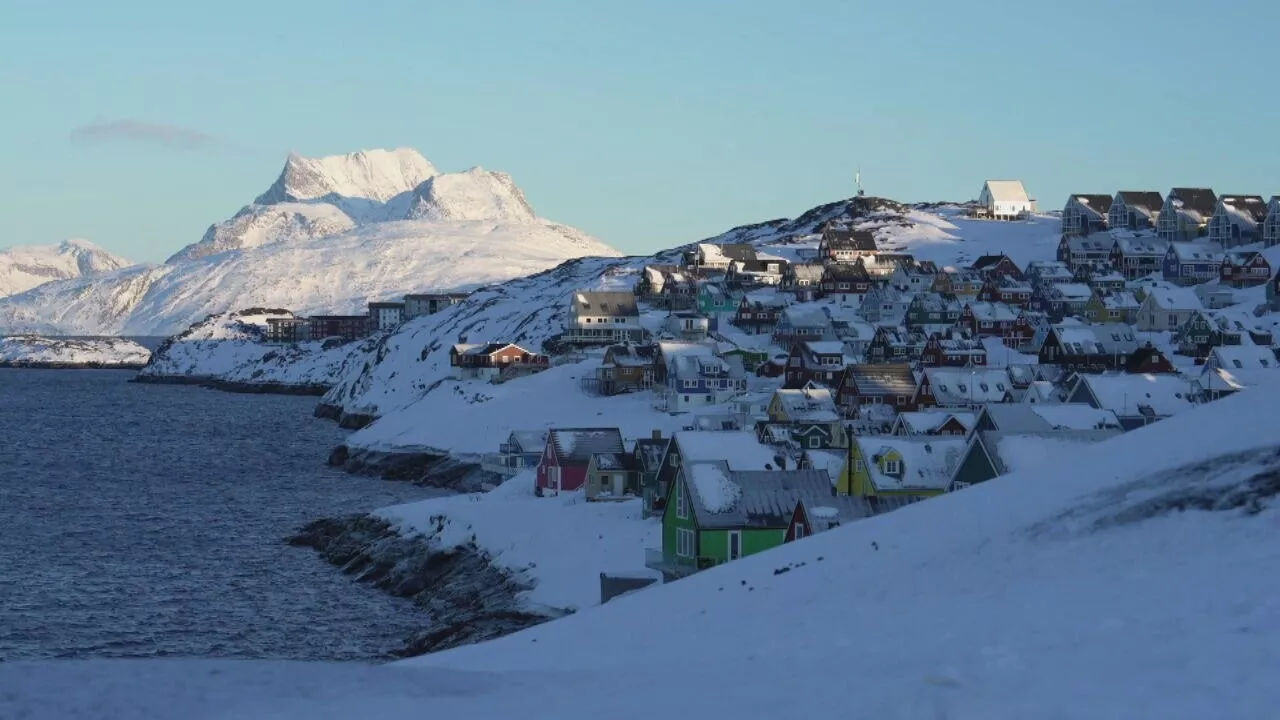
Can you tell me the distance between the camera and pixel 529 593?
49594 mm

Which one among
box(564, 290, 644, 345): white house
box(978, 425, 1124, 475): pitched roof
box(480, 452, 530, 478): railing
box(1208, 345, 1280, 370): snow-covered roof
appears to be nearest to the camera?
box(978, 425, 1124, 475): pitched roof

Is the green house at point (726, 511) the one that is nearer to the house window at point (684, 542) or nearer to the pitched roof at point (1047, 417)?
the house window at point (684, 542)

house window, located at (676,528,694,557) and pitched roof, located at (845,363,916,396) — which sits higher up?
pitched roof, located at (845,363,916,396)

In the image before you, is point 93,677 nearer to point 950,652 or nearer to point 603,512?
point 950,652

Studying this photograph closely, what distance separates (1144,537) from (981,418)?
41856 millimetres

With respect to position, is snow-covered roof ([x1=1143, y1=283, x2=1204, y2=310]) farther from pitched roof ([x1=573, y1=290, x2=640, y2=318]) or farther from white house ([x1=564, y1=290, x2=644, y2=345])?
pitched roof ([x1=573, y1=290, x2=640, y2=318])

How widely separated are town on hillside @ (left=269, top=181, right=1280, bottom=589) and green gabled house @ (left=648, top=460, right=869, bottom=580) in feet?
0.22

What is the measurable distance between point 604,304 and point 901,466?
93.3 metres

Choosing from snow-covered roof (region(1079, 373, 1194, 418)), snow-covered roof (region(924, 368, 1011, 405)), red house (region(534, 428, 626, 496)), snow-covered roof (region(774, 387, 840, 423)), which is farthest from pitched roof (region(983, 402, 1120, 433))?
snow-covered roof (region(924, 368, 1011, 405))

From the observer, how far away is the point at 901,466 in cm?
5172

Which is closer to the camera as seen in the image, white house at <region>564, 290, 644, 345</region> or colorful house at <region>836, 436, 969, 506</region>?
colorful house at <region>836, 436, 969, 506</region>

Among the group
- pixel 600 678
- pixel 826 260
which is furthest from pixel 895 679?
pixel 826 260

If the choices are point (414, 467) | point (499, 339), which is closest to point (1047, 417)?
point (414, 467)

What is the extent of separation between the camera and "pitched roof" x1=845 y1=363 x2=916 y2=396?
95250mm
